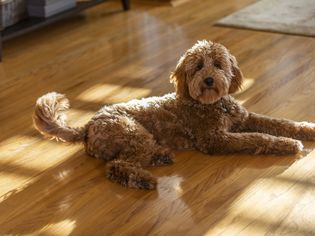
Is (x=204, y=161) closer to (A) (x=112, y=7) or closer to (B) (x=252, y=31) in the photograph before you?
(B) (x=252, y=31)

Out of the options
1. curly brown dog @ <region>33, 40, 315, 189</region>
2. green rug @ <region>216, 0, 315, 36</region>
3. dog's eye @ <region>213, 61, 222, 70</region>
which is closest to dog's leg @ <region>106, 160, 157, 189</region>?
curly brown dog @ <region>33, 40, 315, 189</region>

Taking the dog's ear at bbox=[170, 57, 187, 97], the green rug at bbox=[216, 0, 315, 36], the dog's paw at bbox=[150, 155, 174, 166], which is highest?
the dog's ear at bbox=[170, 57, 187, 97]

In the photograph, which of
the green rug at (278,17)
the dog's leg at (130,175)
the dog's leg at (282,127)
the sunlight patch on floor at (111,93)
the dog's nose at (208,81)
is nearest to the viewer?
the dog's leg at (130,175)

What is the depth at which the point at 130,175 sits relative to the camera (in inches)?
82.7

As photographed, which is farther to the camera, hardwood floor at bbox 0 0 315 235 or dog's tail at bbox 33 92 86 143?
dog's tail at bbox 33 92 86 143

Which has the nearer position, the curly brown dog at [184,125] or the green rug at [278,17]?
the curly brown dog at [184,125]

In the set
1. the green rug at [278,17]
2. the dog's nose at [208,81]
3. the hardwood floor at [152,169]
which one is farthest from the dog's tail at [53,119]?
the green rug at [278,17]

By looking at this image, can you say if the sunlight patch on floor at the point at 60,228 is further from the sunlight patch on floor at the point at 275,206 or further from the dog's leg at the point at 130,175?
the sunlight patch on floor at the point at 275,206

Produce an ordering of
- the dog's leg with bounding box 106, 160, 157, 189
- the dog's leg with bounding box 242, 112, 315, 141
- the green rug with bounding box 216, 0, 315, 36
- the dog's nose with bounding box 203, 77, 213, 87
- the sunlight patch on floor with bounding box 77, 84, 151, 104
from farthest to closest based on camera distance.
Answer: the green rug with bounding box 216, 0, 315, 36 < the sunlight patch on floor with bounding box 77, 84, 151, 104 < the dog's leg with bounding box 242, 112, 315, 141 < the dog's nose with bounding box 203, 77, 213, 87 < the dog's leg with bounding box 106, 160, 157, 189

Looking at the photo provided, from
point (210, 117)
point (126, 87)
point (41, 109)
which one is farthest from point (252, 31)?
point (41, 109)

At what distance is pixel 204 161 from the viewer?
88.7 inches

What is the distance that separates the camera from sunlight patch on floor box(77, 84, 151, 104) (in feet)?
9.37

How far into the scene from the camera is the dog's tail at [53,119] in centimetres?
222

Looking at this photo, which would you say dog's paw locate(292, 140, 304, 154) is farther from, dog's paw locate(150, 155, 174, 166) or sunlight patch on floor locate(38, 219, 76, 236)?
sunlight patch on floor locate(38, 219, 76, 236)
